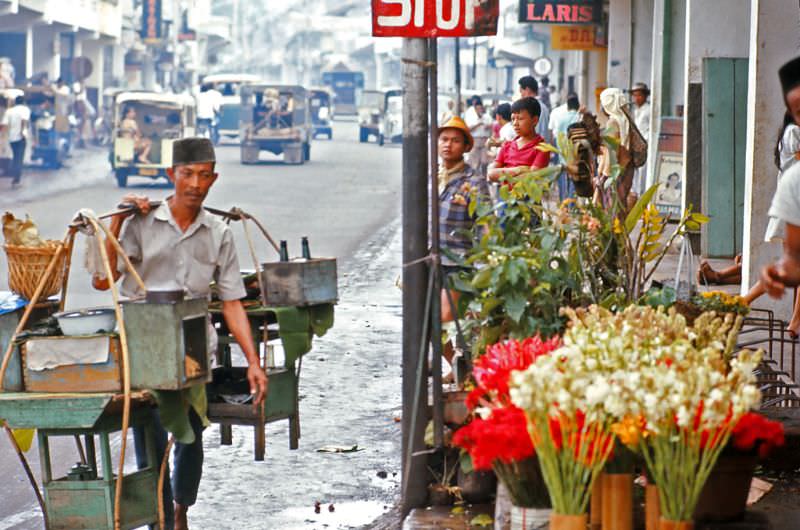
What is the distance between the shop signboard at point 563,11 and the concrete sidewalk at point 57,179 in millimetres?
9523

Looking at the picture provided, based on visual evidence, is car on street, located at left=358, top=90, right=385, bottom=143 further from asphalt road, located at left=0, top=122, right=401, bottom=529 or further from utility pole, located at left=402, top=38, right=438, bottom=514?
utility pole, located at left=402, top=38, right=438, bottom=514

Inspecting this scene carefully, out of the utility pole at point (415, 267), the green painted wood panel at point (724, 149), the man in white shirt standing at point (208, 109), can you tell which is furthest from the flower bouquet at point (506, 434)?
the man in white shirt standing at point (208, 109)

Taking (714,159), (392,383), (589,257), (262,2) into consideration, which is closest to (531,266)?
(589,257)

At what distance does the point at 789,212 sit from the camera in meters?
4.84

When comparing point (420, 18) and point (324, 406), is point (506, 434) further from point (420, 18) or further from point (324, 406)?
point (324, 406)

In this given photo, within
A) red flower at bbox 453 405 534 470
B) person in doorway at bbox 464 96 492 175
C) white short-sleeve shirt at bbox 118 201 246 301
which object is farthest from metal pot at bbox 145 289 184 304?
person in doorway at bbox 464 96 492 175

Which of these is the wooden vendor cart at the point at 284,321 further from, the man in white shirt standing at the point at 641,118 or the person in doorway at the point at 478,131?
the person in doorway at the point at 478,131

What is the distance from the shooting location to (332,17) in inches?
5162

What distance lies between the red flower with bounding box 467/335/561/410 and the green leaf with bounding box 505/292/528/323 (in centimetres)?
89

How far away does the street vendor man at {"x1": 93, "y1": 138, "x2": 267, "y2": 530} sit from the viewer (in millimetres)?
5973

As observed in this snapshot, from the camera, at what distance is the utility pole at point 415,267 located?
6043 mm

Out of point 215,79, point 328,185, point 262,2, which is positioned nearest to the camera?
point 328,185

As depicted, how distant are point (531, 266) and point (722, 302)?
3.67ft

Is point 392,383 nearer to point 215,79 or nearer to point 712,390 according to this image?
point 712,390
